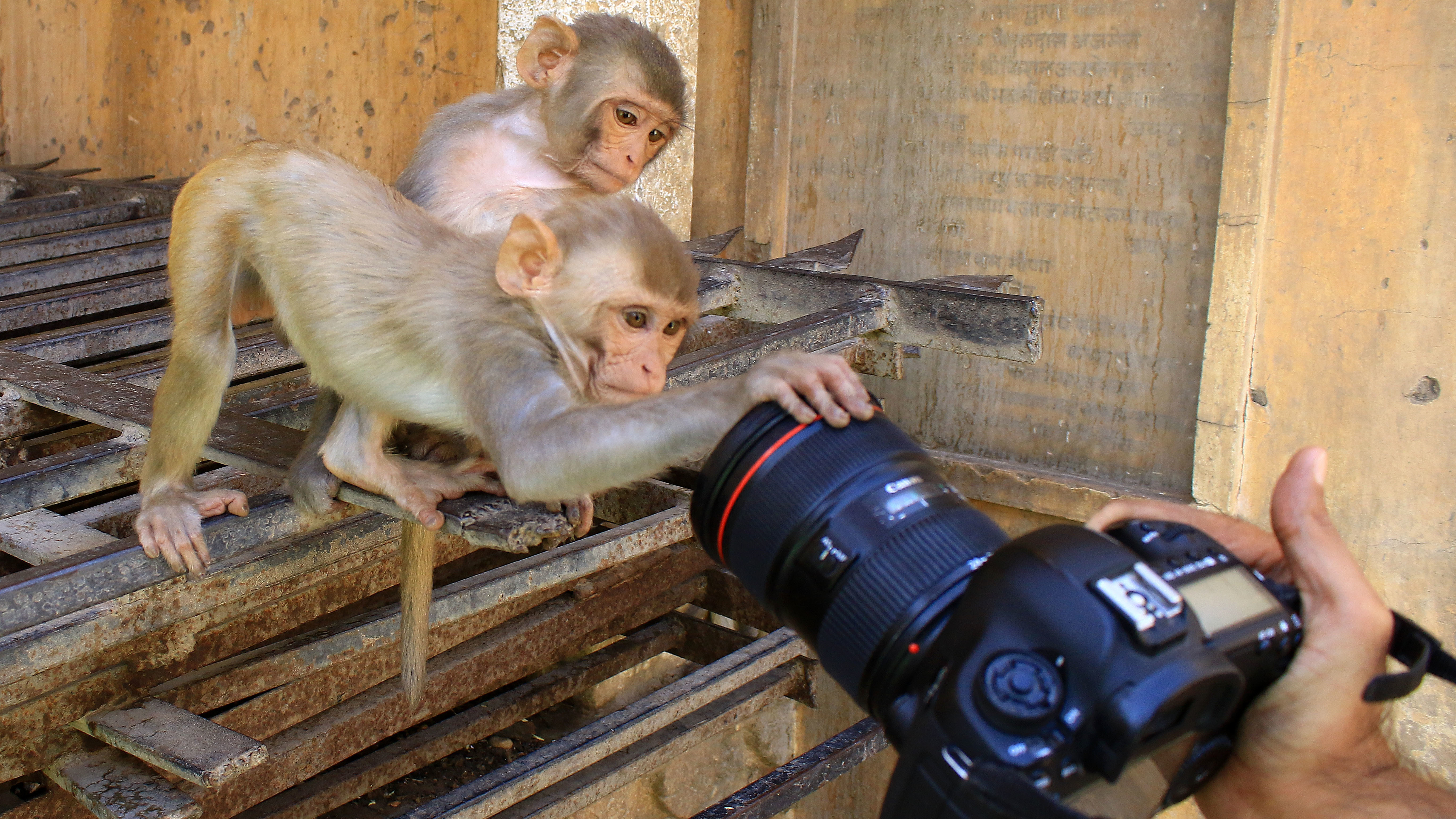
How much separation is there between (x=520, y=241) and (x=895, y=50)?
279 cm

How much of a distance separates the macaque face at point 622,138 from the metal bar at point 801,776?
4.51ft

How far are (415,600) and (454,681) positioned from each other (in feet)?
→ 2.51

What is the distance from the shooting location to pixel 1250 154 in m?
3.50

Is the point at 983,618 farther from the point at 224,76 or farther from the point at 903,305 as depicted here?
the point at 224,76

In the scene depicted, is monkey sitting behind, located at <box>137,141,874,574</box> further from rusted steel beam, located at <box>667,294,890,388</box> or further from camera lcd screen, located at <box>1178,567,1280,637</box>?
camera lcd screen, located at <box>1178,567,1280,637</box>

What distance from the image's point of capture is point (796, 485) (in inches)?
53.8

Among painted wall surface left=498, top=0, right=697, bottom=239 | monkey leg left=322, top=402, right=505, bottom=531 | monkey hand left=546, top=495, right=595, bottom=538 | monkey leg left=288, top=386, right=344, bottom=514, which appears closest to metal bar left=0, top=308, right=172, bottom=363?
monkey leg left=288, top=386, right=344, bottom=514

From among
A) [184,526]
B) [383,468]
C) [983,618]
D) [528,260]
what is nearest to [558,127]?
[528,260]

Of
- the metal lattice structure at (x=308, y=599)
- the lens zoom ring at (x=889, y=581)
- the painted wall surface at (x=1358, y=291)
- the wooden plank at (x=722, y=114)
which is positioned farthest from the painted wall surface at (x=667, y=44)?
the lens zoom ring at (x=889, y=581)

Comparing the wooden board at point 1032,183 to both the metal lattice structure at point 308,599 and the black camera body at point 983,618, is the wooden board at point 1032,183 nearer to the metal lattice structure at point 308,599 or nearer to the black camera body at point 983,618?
the metal lattice structure at point 308,599

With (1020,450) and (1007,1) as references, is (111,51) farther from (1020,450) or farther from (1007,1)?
(1020,450)

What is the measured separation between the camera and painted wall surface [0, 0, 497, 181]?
15.8 feet

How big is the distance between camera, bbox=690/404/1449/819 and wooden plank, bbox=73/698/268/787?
33.9 inches

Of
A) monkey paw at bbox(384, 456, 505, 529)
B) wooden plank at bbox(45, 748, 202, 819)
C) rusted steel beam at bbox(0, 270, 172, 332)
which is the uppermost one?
rusted steel beam at bbox(0, 270, 172, 332)
